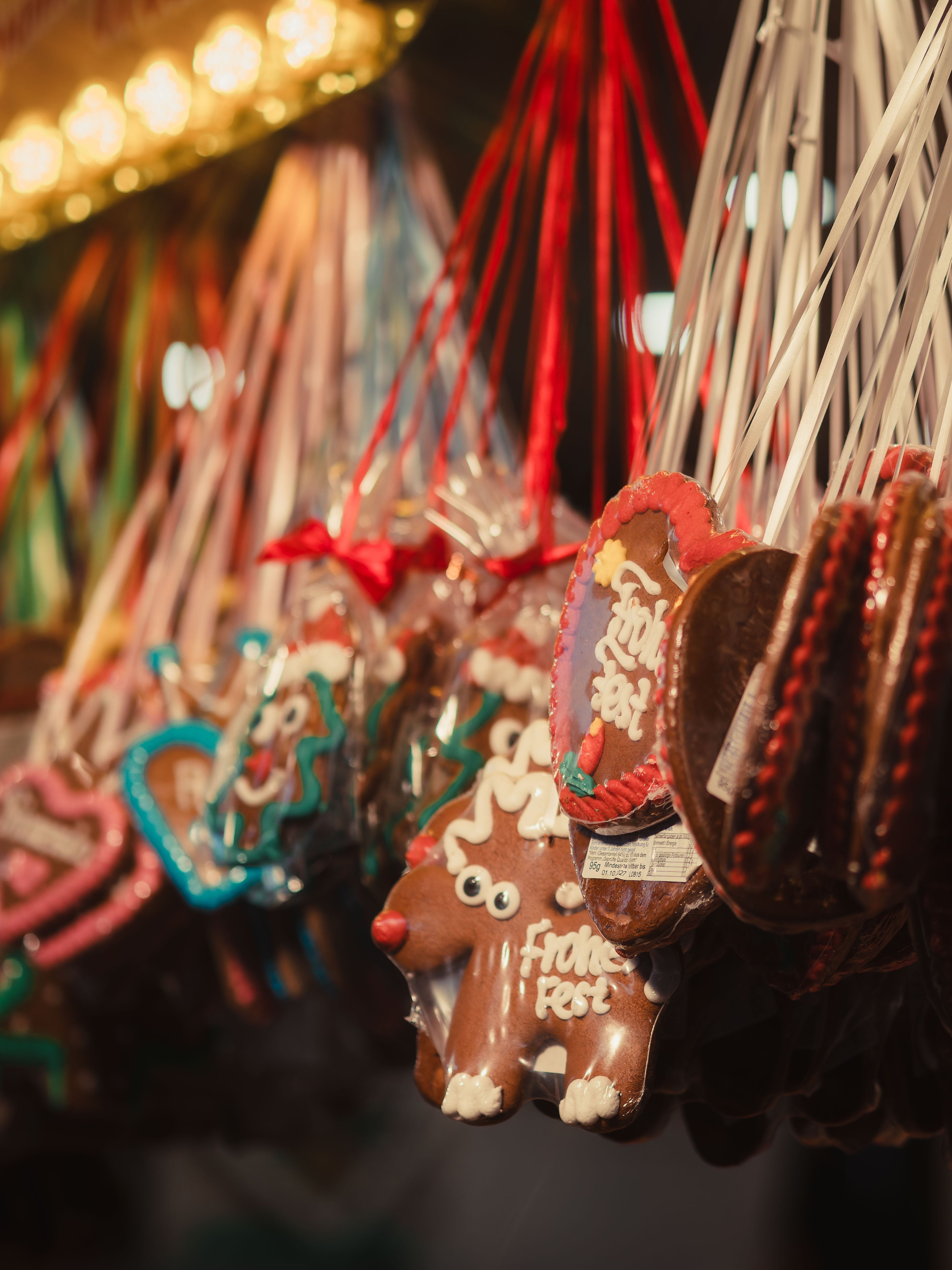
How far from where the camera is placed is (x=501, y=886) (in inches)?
23.0

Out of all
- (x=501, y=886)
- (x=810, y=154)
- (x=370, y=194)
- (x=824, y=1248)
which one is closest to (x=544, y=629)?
(x=501, y=886)

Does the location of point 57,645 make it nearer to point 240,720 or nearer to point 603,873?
point 240,720

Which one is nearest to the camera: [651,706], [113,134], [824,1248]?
[651,706]

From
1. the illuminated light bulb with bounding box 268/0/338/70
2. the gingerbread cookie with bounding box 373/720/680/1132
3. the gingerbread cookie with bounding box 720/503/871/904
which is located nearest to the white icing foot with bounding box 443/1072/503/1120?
the gingerbread cookie with bounding box 373/720/680/1132

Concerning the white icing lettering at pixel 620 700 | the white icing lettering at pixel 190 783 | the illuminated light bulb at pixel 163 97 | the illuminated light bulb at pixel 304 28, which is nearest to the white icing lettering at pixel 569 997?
the white icing lettering at pixel 620 700

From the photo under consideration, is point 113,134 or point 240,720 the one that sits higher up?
point 113,134

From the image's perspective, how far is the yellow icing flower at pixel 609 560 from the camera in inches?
20.5

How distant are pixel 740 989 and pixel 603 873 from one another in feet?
0.48

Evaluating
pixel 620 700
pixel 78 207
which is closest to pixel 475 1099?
pixel 620 700

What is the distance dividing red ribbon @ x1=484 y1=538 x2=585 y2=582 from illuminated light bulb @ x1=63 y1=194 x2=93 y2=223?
85 cm

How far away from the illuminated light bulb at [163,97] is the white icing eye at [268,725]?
27.6 inches

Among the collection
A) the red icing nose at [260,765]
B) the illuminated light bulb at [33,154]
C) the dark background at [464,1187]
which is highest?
the illuminated light bulb at [33,154]

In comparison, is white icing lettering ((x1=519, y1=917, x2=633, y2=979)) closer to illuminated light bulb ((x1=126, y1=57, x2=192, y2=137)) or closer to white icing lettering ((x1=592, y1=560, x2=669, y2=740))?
white icing lettering ((x1=592, y1=560, x2=669, y2=740))

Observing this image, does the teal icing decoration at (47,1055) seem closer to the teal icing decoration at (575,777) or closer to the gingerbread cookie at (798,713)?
the teal icing decoration at (575,777)
